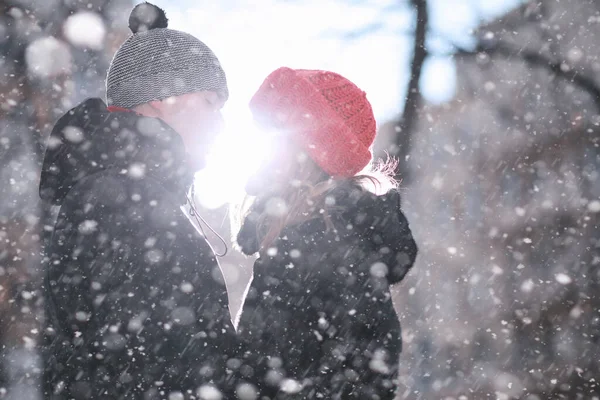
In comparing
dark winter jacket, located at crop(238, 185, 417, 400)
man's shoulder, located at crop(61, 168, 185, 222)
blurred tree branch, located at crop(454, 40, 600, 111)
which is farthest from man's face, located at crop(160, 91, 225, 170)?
blurred tree branch, located at crop(454, 40, 600, 111)

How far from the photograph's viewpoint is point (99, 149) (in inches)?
66.0

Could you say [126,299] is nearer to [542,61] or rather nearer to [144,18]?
[144,18]

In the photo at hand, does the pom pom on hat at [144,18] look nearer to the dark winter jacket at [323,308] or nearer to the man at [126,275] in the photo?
the man at [126,275]

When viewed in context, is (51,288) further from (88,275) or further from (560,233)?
(560,233)

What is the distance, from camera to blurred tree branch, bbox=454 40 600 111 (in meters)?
5.79

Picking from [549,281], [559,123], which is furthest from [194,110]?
[549,281]

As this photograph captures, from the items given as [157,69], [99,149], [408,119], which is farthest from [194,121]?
[408,119]

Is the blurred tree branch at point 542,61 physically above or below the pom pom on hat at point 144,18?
below

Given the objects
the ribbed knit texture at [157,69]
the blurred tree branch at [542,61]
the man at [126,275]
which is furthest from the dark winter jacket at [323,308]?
the blurred tree branch at [542,61]

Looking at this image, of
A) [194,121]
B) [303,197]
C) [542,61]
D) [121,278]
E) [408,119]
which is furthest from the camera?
[542,61]

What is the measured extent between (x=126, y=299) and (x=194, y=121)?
994 mm

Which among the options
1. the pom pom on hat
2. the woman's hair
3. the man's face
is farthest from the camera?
the pom pom on hat

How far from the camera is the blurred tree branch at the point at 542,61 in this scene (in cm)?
579

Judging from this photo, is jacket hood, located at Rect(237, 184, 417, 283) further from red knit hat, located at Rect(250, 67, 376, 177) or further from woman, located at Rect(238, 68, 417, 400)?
red knit hat, located at Rect(250, 67, 376, 177)
